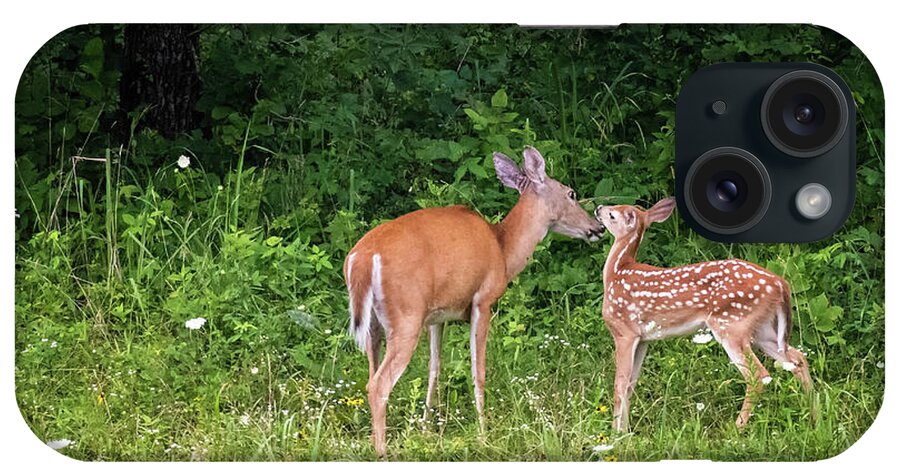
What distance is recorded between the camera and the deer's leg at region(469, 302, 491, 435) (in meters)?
10.3

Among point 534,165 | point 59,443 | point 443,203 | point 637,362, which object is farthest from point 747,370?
point 59,443

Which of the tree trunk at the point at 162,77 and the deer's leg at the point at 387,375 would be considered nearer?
the deer's leg at the point at 387,375

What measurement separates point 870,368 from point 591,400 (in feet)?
3.97

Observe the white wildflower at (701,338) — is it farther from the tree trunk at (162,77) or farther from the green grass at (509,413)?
the tree trunk at (162,77)

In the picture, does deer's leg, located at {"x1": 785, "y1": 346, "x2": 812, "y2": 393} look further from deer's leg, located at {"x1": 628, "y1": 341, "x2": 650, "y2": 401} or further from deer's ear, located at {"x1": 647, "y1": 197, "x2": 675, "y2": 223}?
deer's ear, located at {"x1": 647, "y1": 197, "x2": 675, "y2": 223}

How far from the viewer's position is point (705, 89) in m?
10.3

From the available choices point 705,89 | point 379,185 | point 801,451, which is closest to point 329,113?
point 379,185

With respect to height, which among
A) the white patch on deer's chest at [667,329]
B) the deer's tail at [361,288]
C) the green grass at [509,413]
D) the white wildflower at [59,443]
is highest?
the deer's tail at [361,288]

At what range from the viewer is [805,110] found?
1023 centimetres

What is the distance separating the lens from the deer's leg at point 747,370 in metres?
10.2

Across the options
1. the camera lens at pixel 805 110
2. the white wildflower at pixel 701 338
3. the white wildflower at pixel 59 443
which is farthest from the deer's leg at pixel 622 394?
the white wildflower at pixel 59 443

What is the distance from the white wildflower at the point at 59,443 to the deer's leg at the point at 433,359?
1.56m

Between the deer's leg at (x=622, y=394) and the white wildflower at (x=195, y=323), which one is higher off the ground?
the white wildflower at (x=195, y=323)

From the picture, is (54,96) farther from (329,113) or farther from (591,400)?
(591,400)
